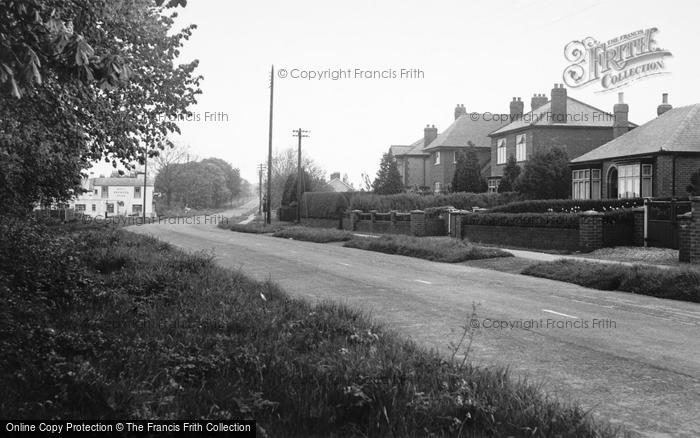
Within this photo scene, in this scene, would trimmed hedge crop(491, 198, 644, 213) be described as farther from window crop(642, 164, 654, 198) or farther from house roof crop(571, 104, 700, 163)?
house roof crop(571, 104, 700, 163)

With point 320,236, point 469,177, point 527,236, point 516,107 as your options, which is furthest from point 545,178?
point 516,107

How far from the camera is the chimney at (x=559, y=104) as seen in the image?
4719 cm

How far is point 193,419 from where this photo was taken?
4.09 metres

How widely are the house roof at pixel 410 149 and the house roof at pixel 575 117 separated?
20504 mm

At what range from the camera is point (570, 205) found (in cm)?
3033

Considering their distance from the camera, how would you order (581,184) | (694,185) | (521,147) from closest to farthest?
(694,185) < (581,184) < (521,147)

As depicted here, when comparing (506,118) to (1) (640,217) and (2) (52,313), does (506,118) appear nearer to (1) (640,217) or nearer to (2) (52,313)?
(1) (640,217)

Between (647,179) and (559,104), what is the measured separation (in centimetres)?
1742

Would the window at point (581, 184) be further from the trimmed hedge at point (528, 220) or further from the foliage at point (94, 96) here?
the foliage at point (94, 96)

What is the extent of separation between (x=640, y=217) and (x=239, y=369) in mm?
19494

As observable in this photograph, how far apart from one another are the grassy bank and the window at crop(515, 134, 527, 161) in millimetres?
43865

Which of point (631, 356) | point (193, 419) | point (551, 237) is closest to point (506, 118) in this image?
point (551, 237)

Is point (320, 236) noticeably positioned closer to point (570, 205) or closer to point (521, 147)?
point (570, 205)

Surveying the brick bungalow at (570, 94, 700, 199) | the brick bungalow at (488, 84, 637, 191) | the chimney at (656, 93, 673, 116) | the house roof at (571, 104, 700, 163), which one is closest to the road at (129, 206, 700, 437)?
the brick bungalow at (570, 94, 700, 199)
